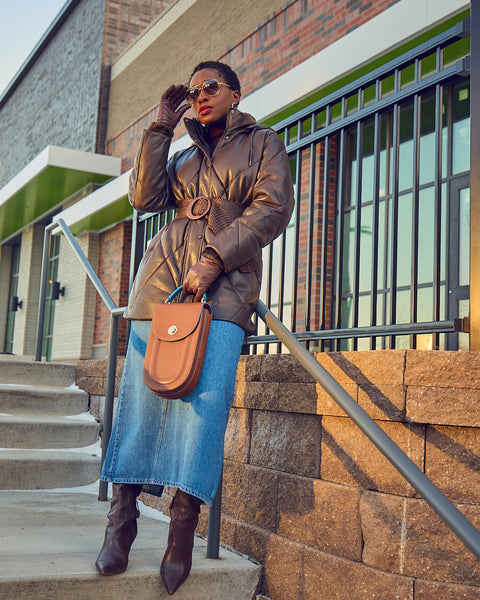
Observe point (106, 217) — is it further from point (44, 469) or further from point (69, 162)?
point (44, 469)

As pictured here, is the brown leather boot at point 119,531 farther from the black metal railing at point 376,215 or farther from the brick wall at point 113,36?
the brick wall at point 113,36

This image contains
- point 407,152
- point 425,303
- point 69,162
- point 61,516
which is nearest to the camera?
point 61,516

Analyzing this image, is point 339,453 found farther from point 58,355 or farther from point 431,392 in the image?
point 58,355

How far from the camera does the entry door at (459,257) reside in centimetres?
632

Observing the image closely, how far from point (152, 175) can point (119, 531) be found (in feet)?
4.28

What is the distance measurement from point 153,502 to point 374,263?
6.10ft

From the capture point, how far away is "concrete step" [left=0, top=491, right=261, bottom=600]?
2.26 m

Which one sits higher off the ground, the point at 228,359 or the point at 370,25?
the point at 370,25

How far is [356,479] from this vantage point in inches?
94.6

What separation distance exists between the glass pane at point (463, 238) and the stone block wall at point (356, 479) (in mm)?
4014

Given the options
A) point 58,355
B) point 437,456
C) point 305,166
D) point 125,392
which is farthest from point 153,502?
point 58,355

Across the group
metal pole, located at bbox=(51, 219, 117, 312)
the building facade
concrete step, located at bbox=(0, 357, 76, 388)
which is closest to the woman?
the building facade

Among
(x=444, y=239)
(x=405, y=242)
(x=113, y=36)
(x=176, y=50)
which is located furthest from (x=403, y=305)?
(x=113, y=36)

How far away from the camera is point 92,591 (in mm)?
2295
